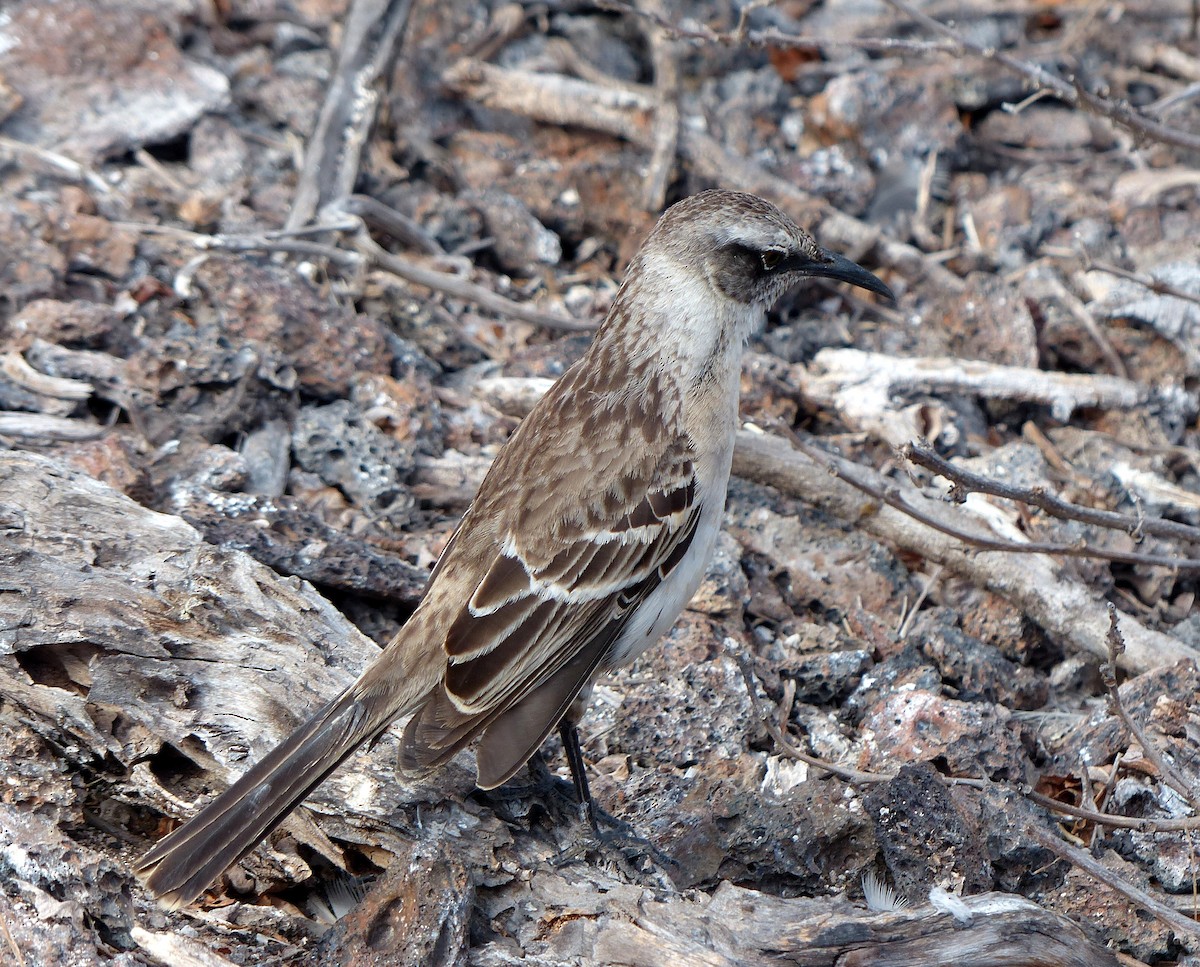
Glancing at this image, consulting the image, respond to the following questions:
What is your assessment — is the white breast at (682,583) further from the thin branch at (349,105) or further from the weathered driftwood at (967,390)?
the thin branch at (349,105)

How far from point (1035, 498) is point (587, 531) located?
1.53m

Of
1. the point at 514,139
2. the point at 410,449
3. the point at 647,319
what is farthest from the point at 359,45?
the point at 647,319

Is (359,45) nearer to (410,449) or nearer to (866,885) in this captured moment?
(410,449)

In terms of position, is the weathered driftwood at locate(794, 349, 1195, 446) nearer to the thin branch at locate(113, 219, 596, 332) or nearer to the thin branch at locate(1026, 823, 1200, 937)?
the thin branch at locate(113, 219, 596, 332)

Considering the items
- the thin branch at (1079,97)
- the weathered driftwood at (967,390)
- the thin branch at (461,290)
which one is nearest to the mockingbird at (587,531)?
the thin branch at (1079,97)

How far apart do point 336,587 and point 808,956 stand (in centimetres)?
246

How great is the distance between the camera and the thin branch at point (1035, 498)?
423cm

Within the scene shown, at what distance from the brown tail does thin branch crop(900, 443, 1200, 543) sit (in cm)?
195

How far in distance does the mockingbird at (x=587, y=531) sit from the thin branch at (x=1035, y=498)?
862 mm

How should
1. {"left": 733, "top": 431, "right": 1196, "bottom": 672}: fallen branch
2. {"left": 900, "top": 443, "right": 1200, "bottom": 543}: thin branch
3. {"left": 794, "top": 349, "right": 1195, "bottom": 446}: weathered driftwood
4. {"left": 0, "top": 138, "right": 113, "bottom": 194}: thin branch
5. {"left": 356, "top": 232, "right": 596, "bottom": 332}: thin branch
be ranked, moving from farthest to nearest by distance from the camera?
{"left": 0, "top": 138, "right": 113, "bottom": 194}: thin branch, {"left": 356, "top": 232, "right": 596, "bottom": 332}: thin branch, {"left": 794, "top": 349, "right": 1195, "bottom": 446}: weathered driftwood, {"left": 733, "top": 431, "right": 1196, "bottom": 672}: fallen branch, {"left": 900, "top": 443, "right": 1200, "bottom": 543}: thin branch

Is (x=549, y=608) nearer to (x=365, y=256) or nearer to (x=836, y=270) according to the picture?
(x=836, y=270)

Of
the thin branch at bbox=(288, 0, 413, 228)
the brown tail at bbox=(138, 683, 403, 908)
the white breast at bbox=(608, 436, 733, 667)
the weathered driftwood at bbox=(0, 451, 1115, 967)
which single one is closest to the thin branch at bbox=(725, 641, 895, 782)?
the white breast at bbox=(608, 436, 733, 667)

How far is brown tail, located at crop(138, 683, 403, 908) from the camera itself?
11.7 feet

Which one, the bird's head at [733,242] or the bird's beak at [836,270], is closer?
the bird's head at [733,242]
